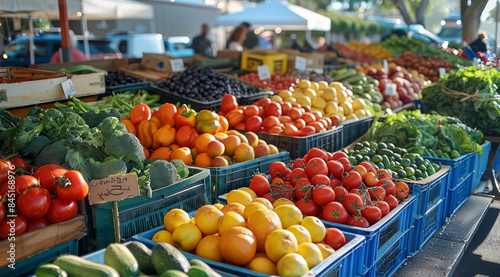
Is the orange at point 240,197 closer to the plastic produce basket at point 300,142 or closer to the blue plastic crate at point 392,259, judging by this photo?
the blue plastic crate at point 392,259

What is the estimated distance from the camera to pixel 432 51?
10.5 metres

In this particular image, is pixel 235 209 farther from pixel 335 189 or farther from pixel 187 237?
pixel 335 189

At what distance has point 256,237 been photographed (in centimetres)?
221

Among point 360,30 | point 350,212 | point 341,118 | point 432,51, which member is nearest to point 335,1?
point 360,30

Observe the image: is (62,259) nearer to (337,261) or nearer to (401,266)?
(337,261)

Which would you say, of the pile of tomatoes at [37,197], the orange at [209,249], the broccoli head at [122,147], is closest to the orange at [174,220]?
the orange at [209,249]

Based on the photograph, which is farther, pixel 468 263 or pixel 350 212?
pixel 468 263

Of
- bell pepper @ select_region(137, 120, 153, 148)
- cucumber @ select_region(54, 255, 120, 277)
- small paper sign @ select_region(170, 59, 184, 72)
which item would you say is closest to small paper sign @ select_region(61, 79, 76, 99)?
bell pepper @ select_region(137, 120, 153, 148)

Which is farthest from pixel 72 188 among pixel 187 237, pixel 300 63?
pixel 300 63

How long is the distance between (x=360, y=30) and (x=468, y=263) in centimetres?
2621

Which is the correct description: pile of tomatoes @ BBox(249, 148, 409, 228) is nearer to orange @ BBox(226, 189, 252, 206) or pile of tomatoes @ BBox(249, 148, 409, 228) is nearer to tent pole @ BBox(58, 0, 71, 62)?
orange @ BBox(226, 189, 252, 206)

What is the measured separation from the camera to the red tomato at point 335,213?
105 inches

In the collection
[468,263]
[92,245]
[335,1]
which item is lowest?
[468,263]

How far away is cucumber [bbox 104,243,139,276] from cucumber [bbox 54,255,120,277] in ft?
0.18
